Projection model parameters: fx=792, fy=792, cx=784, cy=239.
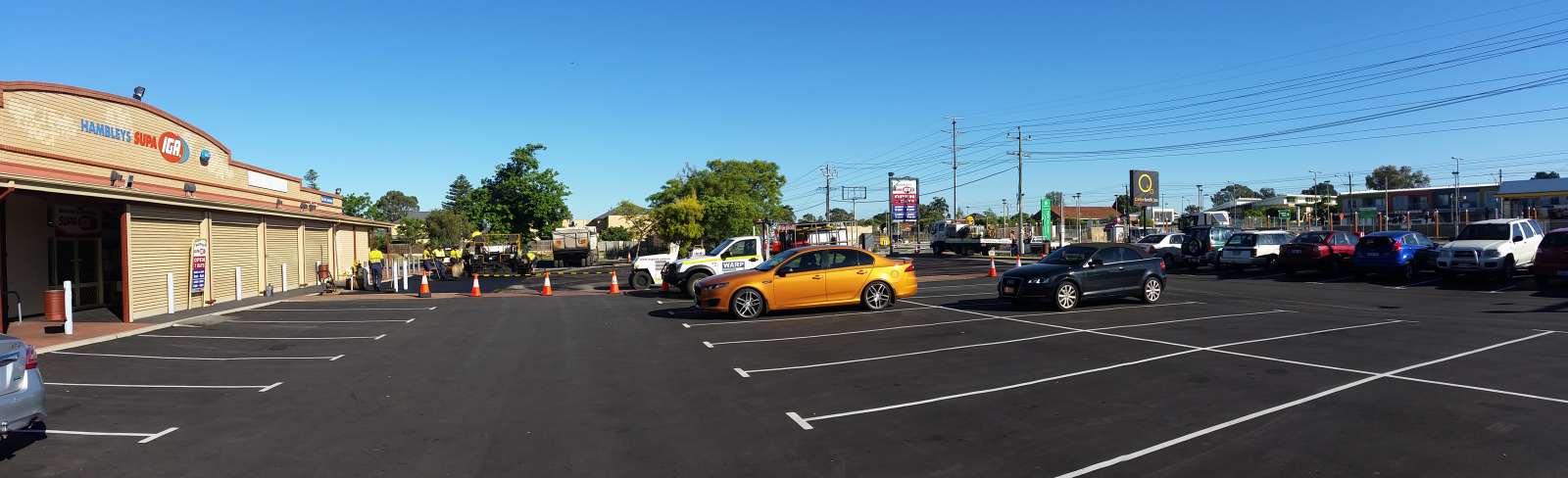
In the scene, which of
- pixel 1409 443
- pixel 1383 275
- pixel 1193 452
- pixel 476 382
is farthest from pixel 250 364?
pixel 1383 275

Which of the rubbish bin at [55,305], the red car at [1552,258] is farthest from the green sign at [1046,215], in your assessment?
the rubbish bin at [55,305]

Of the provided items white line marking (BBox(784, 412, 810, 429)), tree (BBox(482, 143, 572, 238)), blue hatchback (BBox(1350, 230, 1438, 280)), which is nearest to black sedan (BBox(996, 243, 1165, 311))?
white line marking (BBox(784, 412, 810, 429))

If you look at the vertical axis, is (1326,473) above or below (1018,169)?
below

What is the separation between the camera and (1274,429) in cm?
620

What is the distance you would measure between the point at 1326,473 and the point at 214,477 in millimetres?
7544

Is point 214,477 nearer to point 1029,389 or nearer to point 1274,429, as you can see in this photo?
point 1029,389

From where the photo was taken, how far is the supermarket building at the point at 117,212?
50.3 ft

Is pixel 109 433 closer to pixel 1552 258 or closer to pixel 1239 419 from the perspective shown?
pixel 1239 419

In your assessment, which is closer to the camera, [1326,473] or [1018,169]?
[1326,473]

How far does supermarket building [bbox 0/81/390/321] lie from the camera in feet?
50.3

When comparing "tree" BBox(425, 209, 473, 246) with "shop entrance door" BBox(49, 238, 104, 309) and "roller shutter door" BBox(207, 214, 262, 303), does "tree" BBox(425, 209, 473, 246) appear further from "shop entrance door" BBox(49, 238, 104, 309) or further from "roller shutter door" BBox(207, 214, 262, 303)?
"shop entrance door" BBox(49, 238, 104, 309)

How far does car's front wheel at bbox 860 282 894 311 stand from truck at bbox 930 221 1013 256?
29866 millimetres

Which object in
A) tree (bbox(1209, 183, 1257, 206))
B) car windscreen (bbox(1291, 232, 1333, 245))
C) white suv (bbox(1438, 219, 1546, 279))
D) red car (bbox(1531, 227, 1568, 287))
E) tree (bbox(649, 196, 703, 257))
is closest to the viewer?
red car (bbox(1531, 227, 1568, 287))

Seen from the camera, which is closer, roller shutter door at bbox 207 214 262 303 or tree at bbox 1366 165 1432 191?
roller shutter door at bbox 207 214 262 303
